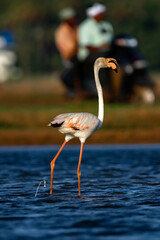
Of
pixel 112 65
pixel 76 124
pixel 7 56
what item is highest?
pixel 7 56

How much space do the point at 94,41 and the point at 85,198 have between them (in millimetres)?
11677

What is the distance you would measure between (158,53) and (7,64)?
31073mm

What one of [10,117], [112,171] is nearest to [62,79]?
[10,117]

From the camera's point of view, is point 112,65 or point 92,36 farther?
point 92,36

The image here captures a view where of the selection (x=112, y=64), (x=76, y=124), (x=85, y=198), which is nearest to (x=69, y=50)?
(x=112, y=64)

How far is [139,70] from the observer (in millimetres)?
21422

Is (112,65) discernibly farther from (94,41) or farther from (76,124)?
(94,41)

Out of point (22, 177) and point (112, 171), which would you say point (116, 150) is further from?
point (22, 177)

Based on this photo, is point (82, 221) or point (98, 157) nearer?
point (82, 221)

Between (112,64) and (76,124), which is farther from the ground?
(112,64)

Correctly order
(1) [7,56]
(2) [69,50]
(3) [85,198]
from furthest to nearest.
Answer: (1) [7,56], (2) [69,50], (3) [85,198]

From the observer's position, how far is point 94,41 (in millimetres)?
21219

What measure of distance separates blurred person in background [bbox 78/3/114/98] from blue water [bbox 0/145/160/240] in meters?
5.39

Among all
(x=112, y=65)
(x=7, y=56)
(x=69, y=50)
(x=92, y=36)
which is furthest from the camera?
(x=7, y=56)
